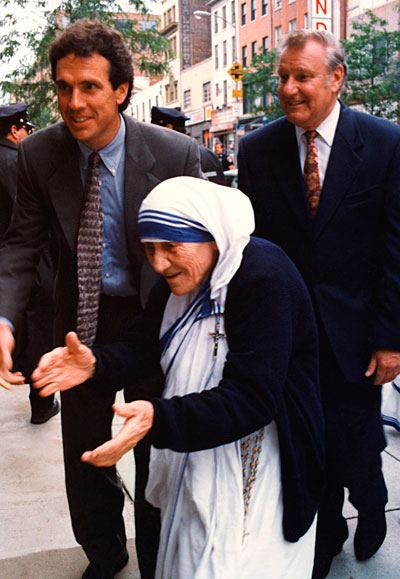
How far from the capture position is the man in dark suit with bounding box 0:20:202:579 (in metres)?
2.44

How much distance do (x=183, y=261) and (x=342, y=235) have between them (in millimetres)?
1132

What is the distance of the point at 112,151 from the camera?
2672 mm

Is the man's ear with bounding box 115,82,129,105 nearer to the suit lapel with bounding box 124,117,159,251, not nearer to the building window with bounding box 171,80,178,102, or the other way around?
the suit lapel with bounding box 124,117,159,251

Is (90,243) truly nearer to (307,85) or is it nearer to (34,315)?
(307,85)

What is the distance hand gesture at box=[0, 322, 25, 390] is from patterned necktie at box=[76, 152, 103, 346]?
33cm

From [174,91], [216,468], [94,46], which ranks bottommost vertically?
[216,468]

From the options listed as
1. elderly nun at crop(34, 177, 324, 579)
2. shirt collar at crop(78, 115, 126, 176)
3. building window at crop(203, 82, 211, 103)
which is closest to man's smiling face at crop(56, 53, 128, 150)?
shirt collar at crop(78, 115, 126, 176)

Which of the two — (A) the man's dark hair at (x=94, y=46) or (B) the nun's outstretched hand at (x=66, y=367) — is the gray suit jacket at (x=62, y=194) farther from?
(B) the nun's outstretched hand at (x=66, y=367)

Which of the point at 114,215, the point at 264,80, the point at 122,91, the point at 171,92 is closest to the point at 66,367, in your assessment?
the point at 114,215

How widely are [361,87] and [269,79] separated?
6.73 metres

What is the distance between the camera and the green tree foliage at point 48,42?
12.1m

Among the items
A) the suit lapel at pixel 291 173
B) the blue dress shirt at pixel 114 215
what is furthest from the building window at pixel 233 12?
the blue dress shirt at pixel 114 215

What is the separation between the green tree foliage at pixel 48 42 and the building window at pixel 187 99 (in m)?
46.5

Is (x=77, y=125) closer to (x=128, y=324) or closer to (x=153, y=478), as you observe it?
(x=128, y=324)
